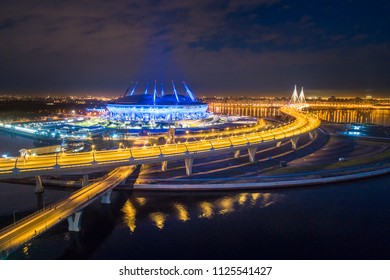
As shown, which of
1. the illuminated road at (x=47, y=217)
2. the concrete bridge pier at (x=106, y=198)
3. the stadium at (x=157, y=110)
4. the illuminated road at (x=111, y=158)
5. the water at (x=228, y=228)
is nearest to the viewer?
the illuminated road at (x=47, y=217)

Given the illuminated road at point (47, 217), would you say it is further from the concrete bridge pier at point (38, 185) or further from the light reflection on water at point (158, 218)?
the concrete bridge pier at point (38, 185)

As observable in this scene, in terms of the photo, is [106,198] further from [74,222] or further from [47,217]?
[47,217]

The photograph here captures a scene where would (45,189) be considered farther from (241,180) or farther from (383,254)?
(383,254)

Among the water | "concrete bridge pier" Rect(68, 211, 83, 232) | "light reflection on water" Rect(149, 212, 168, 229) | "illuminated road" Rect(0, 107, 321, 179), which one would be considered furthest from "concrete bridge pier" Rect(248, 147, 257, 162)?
"concrete bridge pier" Rect(68, 211, 83, 232)

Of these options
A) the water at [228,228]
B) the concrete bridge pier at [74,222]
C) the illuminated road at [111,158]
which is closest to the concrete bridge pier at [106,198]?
the water at [228,228]

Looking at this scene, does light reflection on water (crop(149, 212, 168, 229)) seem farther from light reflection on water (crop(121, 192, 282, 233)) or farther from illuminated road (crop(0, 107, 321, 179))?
illuminated road (crop(0, 107, 321, 179))

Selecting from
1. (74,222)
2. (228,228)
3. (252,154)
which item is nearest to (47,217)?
(74,222)

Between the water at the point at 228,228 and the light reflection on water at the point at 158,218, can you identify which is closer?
the water at the point at 228,228
